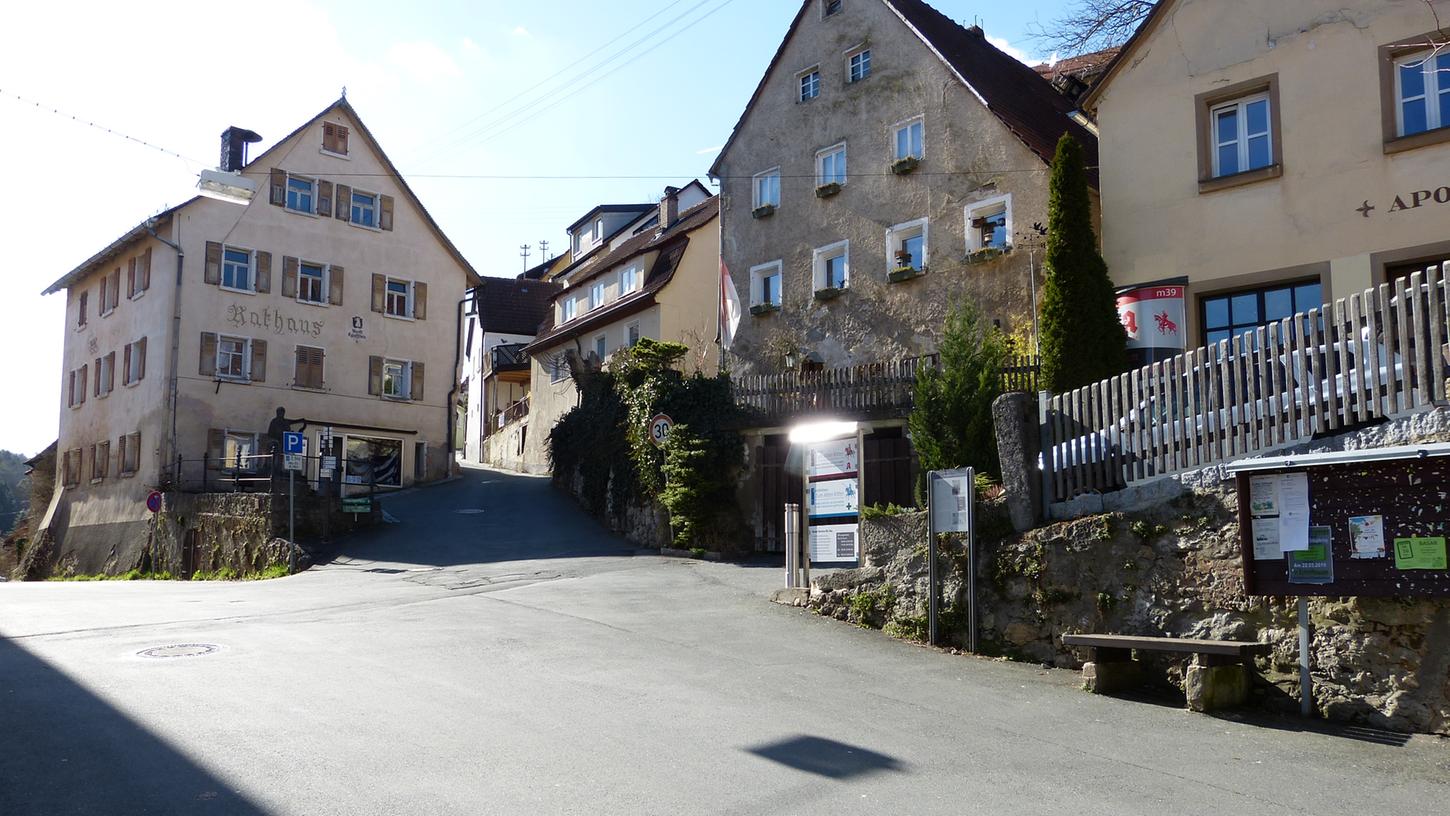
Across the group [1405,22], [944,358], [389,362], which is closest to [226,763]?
[944,358]

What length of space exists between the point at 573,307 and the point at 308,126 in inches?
437

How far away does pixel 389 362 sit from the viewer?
39.2 m

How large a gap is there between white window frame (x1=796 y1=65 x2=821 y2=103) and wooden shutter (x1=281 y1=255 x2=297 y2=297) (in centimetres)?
1845

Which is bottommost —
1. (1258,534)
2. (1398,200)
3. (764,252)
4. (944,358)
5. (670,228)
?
(1258,534)

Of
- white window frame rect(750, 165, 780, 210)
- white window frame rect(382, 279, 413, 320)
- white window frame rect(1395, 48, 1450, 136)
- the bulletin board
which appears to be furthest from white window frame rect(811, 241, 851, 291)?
white window frame rect(382, 279, 413, 320)

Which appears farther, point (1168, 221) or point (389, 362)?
point (389, 362)

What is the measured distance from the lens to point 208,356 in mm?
34906

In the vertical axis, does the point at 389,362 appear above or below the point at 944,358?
above

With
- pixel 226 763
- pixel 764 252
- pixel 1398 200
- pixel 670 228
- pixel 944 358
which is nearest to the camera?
pixel 226 763

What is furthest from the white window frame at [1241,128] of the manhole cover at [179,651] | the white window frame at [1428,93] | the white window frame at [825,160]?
the manhole cover at [179,651]

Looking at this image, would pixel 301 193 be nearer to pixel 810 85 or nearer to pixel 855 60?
pixel 810 85

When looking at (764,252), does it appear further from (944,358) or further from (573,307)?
(573,307)

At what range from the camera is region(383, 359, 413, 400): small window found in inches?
1537

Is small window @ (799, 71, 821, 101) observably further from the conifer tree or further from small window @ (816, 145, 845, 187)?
the conifer tree
